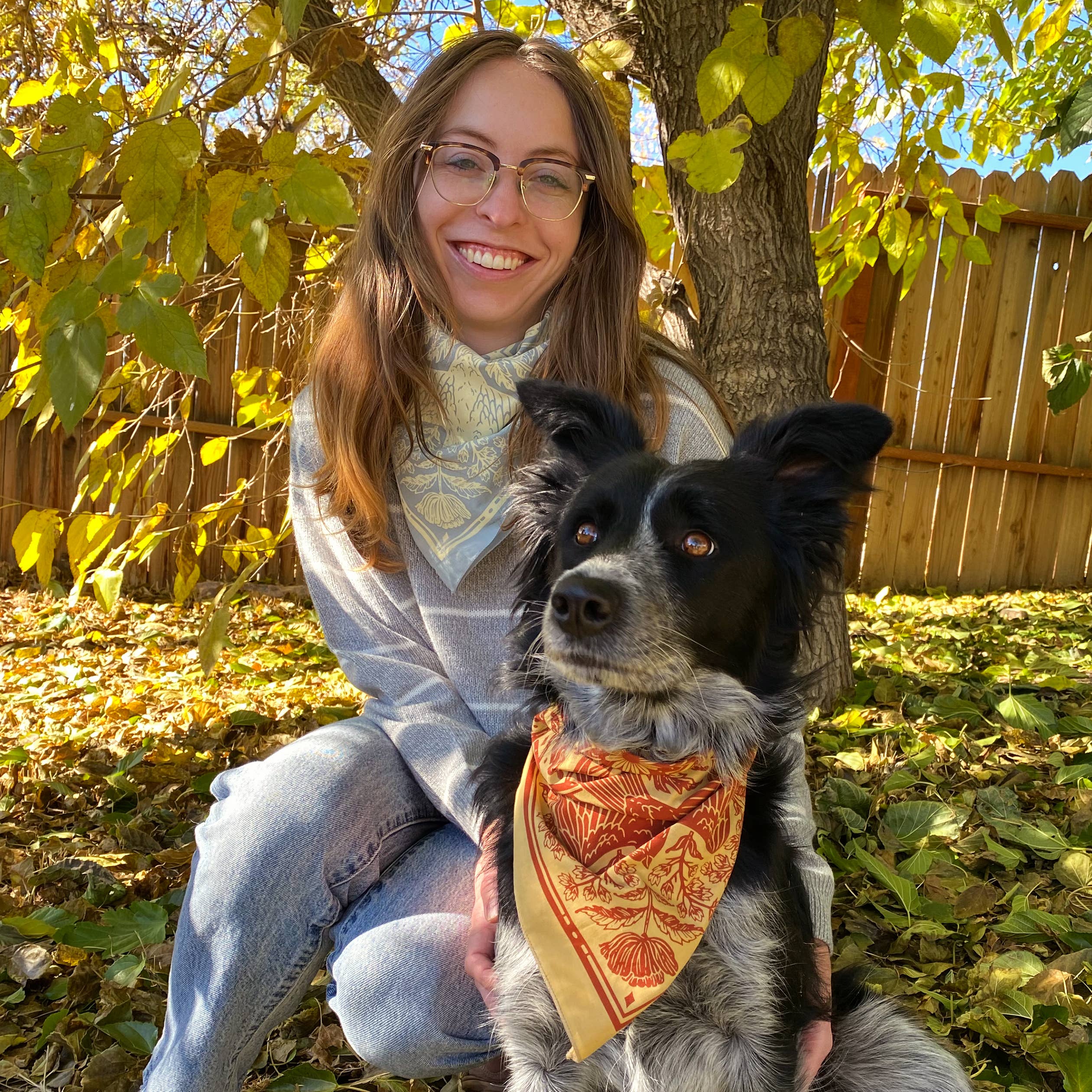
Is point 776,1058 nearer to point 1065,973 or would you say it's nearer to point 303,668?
point 1065,973

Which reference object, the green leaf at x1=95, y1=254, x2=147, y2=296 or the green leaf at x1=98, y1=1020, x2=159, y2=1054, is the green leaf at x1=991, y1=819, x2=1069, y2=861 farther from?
the green leaf at x1=95, y1=254, x2=147, y2=296

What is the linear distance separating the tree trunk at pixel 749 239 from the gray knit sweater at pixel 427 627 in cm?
97

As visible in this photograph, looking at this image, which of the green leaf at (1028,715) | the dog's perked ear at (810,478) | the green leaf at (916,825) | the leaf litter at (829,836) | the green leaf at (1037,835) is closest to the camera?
the dog's perked ear at (810,478)

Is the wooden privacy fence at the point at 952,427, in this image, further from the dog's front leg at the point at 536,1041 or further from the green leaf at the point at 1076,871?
the dog's front leg at the point at 536,1041

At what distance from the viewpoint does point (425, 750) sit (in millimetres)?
2430

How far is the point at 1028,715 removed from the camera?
3.79m

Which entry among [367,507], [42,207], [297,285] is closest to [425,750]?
[367,507]

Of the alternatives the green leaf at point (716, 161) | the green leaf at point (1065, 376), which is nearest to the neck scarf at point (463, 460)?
the green leaf at point (716, 161)

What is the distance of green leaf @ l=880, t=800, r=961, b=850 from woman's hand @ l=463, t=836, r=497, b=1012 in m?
1.54

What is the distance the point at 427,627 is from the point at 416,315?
0.86 meters

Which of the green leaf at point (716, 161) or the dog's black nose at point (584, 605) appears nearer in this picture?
the dog's black nose at point (584, 605)

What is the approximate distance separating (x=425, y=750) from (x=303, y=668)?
299 cm

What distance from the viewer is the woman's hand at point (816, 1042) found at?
1.97 metres

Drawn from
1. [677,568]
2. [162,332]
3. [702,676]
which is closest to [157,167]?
[162,332]
